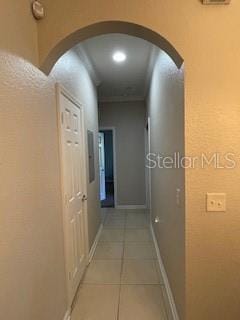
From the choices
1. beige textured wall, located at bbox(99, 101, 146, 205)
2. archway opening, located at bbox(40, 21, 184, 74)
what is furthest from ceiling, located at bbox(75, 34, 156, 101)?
archway opening, located at bbox(40, 21, 184, 74)

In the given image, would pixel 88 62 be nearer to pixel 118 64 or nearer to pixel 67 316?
pixel 118 64

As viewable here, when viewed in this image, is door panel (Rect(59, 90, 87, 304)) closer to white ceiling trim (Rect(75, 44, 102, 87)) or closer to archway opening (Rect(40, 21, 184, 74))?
archway opening (Rect(40, 21, 184, 74))

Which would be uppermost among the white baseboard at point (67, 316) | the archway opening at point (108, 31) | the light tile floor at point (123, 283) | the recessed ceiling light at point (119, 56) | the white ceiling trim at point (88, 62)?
the recessed ceiling light at point (119, 56)

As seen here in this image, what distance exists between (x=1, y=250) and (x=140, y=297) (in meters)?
1.75

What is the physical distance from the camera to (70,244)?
223cm

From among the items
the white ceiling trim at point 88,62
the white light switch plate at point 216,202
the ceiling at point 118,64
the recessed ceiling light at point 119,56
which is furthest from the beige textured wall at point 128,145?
the white light switch plate at point 216,202

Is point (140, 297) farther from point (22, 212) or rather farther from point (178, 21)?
point (178, 21)

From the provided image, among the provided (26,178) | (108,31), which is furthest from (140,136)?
(26,178)

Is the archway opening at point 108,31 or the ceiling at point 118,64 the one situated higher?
the ceiling at point 118,64

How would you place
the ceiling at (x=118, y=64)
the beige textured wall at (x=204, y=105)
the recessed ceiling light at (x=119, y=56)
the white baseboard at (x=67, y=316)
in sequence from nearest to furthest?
the beige textured wall at (x=204, y=105)
the white baseboard at (x=67, y=316)
the ceiling at (x=118, y=64)
the recessed ceiling light at (x=119, y=56)

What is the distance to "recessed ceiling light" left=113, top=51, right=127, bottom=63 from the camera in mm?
2889

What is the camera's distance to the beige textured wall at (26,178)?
3.57 ft

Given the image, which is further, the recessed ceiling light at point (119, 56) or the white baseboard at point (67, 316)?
the recessed ceiling light at point (119, 56)

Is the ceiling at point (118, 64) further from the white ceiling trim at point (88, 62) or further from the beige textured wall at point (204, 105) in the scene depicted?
the beige textured wall at point (204, 105)
